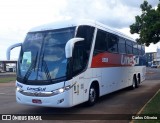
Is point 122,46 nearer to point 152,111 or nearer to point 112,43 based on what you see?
point 112,43

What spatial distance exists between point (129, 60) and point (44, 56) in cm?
975

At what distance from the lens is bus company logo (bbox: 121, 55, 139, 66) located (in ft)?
61.4

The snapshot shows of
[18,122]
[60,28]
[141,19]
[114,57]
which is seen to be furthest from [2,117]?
[141,19]

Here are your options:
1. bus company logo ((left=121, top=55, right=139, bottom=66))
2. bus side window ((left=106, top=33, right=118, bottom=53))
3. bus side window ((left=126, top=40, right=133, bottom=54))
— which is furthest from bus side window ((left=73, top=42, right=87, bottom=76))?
bus side window ((left=126, top=40, right=133, bottom=54))

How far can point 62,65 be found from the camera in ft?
37.3

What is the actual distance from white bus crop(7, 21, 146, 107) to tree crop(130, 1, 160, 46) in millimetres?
3825

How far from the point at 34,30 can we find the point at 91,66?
2.77 metres

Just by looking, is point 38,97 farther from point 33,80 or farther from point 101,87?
point 101,87

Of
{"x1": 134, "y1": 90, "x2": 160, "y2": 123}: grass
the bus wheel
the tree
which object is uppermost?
the tree

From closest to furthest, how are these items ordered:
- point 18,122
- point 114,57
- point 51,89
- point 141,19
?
point 18,122 → point 51,89 → point 114,57 → point 141,19

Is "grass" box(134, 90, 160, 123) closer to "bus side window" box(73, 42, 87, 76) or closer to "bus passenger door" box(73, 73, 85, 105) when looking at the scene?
"bus passenger door" box(73, 73, 85, 105)

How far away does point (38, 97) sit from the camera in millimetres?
11266

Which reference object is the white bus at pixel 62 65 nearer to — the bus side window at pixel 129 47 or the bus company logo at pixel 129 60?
the bus company logo at pixel 129 60

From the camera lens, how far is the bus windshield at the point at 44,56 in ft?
37.3
